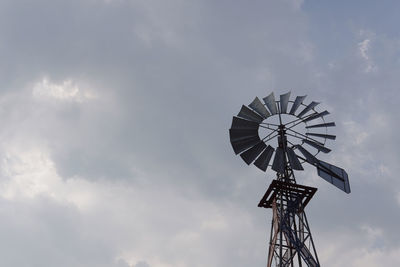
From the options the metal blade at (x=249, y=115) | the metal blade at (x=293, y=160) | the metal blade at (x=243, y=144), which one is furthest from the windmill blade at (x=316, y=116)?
the metal blade at (x=243, y=144)

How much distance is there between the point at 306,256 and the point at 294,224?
2.02 meters

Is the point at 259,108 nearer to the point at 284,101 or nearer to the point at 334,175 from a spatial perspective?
the point at 284,101

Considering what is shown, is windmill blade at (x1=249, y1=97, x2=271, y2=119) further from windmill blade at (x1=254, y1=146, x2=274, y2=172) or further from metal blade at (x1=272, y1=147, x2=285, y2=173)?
metal blade at (x1=272, y1=147, x2=285, y2=173)

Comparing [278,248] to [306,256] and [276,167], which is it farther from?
[276,167]

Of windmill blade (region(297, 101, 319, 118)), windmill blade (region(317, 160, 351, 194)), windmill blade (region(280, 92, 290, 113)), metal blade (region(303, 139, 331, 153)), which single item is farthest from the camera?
windmill blade (region(297, 101, 319, 118))

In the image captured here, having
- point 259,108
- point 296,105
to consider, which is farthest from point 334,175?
point 259,108

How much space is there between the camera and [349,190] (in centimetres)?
2717

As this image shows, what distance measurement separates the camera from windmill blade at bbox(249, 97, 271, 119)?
28781mm

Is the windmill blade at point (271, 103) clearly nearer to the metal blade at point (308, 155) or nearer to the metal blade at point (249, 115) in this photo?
the metal blade at point (249, 115)

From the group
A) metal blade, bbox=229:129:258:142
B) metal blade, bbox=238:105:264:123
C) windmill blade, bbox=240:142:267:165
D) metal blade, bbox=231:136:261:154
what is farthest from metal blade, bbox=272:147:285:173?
metal blade, bbox=238:105:264:123

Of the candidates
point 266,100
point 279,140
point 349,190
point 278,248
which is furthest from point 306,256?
point 266,100

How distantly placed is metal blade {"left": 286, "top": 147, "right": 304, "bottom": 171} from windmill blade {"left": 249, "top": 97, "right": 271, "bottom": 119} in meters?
2.74

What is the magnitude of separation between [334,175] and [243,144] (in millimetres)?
6264

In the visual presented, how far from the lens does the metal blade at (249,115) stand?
28750 millimetres
